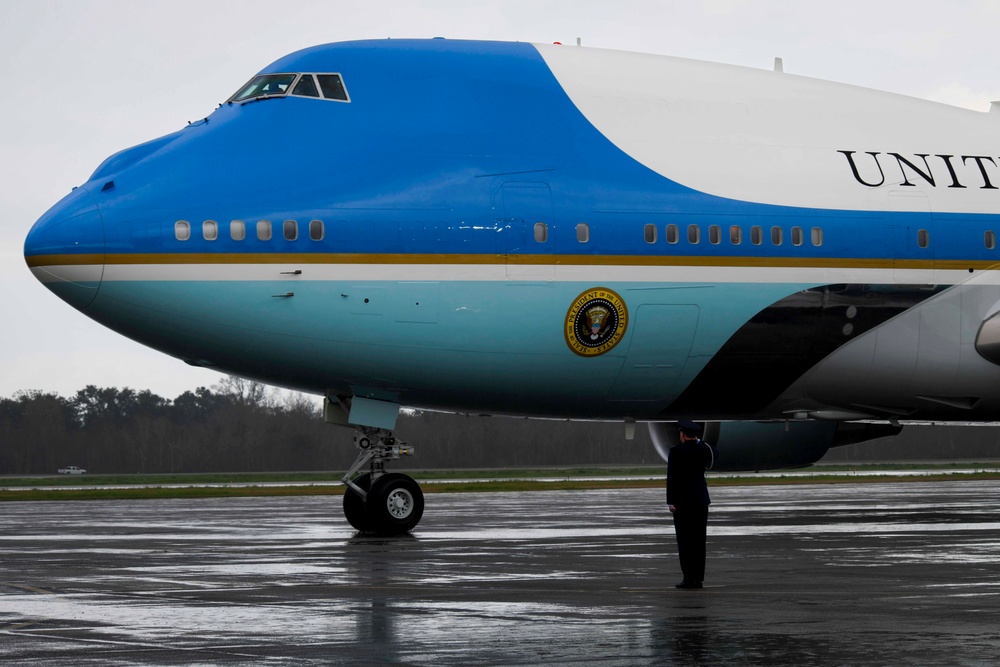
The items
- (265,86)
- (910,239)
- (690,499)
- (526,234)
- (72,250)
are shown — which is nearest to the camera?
(690,499)

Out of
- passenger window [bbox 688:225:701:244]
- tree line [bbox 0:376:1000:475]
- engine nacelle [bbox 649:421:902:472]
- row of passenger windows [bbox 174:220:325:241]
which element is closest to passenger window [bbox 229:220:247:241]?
row of passenger windows [bbox 174:220:325:241]

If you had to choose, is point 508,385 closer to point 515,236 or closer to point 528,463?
point 515,236

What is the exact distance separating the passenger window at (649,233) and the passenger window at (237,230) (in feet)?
16.7

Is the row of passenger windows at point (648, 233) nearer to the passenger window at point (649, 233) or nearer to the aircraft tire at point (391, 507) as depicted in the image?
the passenger window at point (649, 233)

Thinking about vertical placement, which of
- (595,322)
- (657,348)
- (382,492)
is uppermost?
(595,322)

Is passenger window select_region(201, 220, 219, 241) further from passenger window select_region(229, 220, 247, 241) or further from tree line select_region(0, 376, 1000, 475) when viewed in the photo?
tree line select_region(0, 376, 1000, 475)

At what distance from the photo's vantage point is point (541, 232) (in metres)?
19.4

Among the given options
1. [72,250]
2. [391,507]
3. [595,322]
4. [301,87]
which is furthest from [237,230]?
[595,322]

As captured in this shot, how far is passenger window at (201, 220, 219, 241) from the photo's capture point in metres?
18.4

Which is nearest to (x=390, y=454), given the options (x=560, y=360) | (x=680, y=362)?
(x=560, y=360)

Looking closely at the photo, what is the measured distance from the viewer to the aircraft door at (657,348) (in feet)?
65.1

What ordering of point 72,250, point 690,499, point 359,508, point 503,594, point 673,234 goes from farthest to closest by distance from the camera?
point 359,508 → point 673,234 → point 72,250 → point 690,499 → point 503,594

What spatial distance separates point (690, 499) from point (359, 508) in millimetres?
8013

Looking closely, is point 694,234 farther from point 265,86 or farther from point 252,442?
point 252,442
